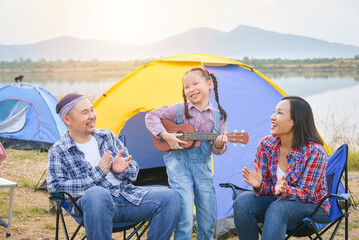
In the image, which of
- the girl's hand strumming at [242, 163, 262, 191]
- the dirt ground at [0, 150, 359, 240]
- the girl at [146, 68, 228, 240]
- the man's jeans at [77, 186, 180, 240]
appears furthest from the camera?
the dirt ground at [0, 150, 359, 240]

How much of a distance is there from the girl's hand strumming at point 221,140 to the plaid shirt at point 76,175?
55cm

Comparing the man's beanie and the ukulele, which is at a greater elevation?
the man's beanie

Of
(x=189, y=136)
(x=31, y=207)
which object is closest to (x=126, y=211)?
(x=189, y=136)

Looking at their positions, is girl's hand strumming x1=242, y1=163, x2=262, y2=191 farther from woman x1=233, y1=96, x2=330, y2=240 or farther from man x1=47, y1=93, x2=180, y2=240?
man x1=47, y1=93, x2=180, y2=240

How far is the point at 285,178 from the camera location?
7.96 ft

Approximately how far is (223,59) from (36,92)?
14.4 ft

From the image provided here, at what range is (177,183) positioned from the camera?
261cm

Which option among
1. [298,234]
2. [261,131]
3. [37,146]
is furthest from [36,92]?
[298,234]

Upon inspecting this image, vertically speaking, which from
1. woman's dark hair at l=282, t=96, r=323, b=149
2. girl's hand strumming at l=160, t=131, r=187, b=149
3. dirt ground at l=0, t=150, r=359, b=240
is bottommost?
dirt ground at l=0, t=150, r=359, b=240

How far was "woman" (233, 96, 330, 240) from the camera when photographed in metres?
2.35

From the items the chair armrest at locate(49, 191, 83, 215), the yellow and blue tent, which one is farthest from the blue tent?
the chair armrest at locate(49, 191, 83, 215)

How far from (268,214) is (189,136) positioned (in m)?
0.71

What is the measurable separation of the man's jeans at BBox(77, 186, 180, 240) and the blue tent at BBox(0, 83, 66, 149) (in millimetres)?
4774

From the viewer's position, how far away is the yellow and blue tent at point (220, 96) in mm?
3504
